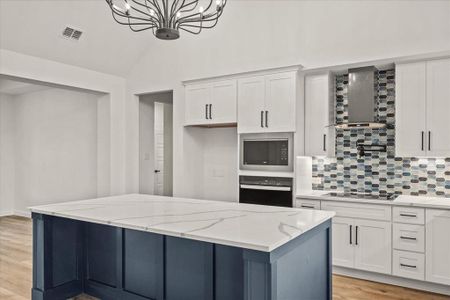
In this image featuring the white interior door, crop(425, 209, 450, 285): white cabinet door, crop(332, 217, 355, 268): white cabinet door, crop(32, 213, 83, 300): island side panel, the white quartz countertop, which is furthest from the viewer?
the white interior door

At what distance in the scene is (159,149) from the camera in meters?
6.59

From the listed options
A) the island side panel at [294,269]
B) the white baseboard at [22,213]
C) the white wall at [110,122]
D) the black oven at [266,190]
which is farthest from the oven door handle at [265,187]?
the white baseboard at [22,213]

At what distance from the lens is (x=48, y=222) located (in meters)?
2.94

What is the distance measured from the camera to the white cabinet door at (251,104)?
167 inches

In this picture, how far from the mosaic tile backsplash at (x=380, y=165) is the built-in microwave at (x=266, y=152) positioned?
0.53m

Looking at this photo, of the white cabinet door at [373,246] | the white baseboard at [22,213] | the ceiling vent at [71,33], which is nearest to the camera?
the white cabinet door at [373,246]

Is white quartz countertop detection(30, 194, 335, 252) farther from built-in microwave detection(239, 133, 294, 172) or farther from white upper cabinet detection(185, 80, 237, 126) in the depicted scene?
white upper cabinet detection(185, 80, 237, 126)

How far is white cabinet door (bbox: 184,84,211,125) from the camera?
469 centimetres

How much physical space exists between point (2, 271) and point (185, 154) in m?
2.59

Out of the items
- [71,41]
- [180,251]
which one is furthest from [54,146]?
[180,251]

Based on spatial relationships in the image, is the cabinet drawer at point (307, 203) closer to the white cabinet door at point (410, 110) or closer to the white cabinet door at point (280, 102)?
the white cabinet door at point (280, 102)

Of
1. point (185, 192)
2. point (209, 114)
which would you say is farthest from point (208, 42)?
point (185, 192)

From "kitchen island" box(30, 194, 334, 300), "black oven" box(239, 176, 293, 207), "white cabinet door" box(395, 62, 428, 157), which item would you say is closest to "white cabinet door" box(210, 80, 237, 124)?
"black oven" box(239, 176, 293, 207)

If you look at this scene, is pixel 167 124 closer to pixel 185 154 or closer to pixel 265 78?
pixel 185 154
